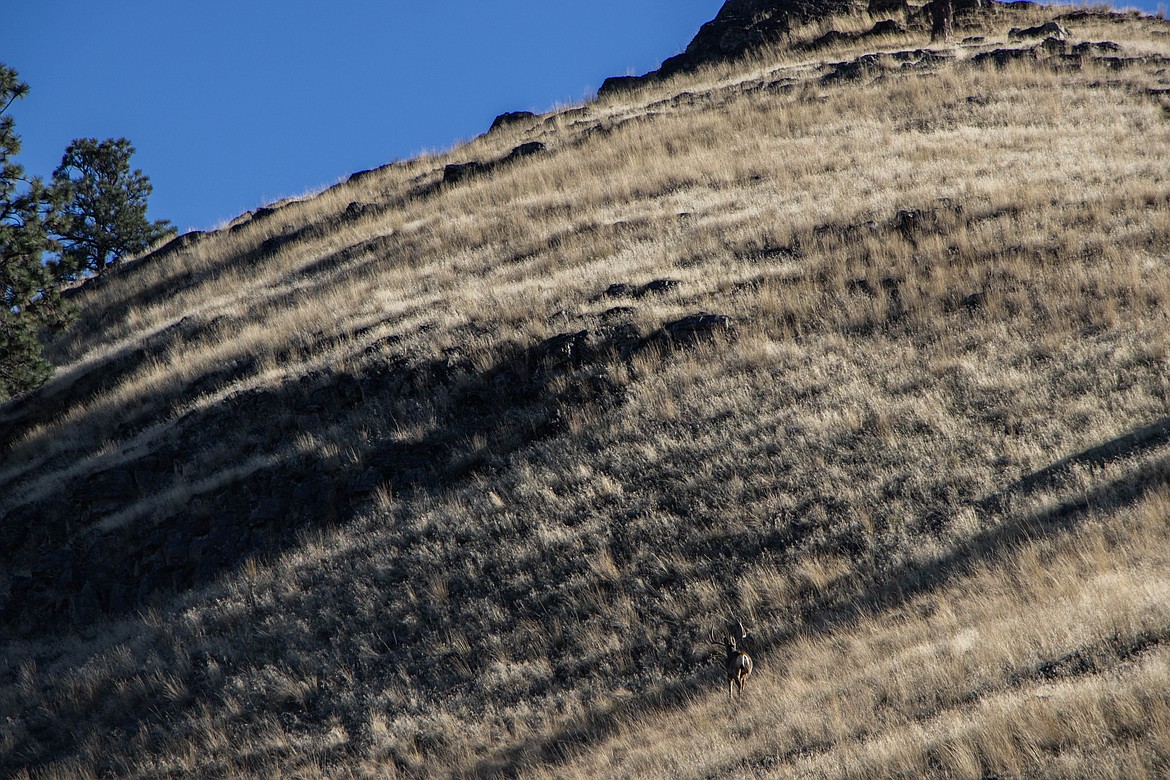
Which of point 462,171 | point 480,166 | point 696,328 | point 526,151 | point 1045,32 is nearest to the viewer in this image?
point 696,328

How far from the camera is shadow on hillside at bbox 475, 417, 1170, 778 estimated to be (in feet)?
27.6

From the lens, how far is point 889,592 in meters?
9.07

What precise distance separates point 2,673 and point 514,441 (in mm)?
6876

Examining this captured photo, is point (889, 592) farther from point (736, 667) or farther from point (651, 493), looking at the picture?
point (651, 493)

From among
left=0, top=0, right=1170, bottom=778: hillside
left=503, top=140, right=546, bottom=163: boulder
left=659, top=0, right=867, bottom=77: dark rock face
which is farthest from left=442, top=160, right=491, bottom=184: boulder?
left=659, top=0, right=867, bottom=77: dark rock face

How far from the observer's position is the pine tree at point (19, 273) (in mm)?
19734

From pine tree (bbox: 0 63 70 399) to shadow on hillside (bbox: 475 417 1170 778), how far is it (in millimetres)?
15780

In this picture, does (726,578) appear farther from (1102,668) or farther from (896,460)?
(1102,668)

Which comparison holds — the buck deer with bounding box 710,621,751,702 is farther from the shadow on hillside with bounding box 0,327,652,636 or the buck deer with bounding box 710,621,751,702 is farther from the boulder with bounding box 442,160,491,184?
the boulder with bounding box 442,160,491,184

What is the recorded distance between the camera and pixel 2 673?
12.2 metres

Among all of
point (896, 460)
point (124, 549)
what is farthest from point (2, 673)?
point (896, 460)

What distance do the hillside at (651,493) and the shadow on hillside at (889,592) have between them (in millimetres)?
42

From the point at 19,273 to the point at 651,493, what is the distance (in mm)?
14810

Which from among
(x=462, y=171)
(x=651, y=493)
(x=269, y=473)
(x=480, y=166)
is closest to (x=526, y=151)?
(x=480, y=166)
